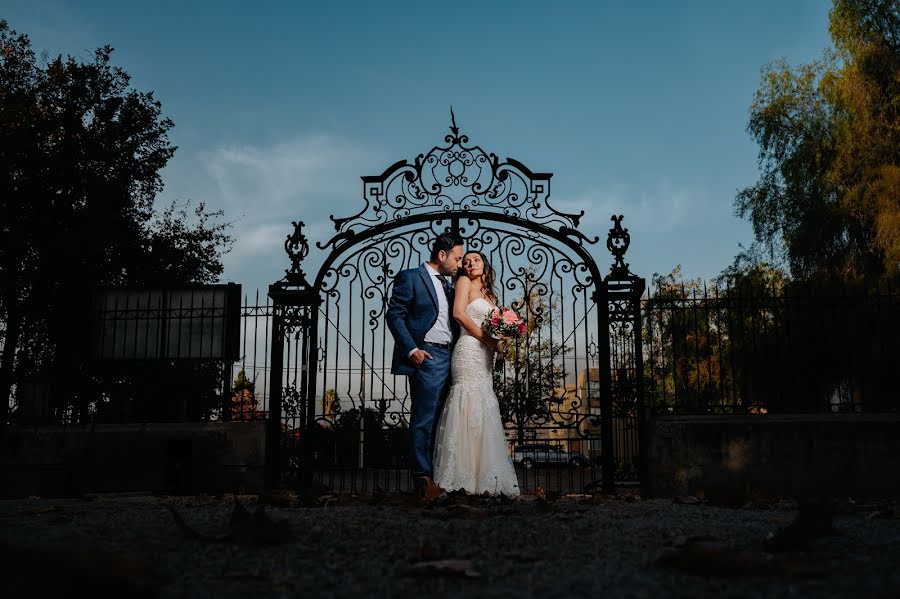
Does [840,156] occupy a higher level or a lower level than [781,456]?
higher

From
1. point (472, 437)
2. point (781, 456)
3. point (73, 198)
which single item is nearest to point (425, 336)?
point (472, 437)

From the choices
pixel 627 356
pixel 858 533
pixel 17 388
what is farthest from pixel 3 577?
pixel 17 388

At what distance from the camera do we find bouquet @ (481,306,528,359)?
708 centimetres

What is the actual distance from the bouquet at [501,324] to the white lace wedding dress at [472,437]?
11cm

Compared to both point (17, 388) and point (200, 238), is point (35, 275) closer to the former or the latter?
point (200, 238)

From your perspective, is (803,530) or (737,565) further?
(803,530)

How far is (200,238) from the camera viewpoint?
18656 millimetres

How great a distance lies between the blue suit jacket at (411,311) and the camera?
7234mm

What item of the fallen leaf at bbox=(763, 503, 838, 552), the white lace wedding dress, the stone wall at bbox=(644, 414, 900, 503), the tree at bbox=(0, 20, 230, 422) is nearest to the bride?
the white lace wedding dress

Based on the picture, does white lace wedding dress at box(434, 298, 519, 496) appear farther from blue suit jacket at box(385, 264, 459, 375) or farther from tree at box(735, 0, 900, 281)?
tree at box(735, 0, 900, 281)

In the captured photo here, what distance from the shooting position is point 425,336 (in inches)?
288

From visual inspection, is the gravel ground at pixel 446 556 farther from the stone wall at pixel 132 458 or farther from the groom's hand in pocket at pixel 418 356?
the stone wall at pixel 132 458

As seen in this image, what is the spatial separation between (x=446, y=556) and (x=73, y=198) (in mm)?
16184

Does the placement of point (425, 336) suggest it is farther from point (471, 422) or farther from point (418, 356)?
point (471, 422)
